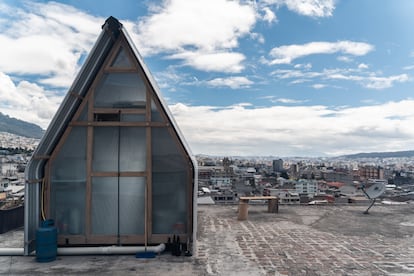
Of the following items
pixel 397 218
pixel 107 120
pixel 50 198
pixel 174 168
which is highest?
pixel 107 120

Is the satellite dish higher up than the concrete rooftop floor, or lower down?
higher up

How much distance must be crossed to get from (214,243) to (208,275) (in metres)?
2.30

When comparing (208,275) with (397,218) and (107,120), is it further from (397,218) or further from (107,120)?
(397,218)

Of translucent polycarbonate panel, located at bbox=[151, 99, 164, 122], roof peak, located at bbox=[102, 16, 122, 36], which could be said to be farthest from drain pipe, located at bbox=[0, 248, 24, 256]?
roof peak, located at bbox=[102, 16, 122, 36]

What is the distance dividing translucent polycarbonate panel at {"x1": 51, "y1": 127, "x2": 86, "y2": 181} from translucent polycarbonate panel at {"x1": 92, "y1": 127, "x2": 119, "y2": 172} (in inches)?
11.6

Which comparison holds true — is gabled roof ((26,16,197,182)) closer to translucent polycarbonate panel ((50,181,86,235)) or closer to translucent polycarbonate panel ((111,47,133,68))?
translucent polycarbonate panel ((111,47,133,68))

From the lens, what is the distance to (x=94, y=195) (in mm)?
7930

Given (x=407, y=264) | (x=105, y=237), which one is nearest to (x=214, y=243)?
(x=105, y=237)

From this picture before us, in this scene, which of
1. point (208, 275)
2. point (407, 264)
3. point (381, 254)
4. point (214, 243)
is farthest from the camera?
point (214, 243)

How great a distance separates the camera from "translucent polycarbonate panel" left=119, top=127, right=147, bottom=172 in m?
8.01

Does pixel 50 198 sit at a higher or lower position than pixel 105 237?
higher

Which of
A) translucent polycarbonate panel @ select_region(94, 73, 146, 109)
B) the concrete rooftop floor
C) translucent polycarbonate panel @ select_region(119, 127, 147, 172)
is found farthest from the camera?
translucent polycarbonate panel @ select_region(94, 73, 146, 109)

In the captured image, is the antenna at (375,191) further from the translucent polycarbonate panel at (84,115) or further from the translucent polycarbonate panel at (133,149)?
the translucent polycarbonate panel at (84,115)

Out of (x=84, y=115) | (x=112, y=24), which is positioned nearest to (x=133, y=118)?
(x=84, y=115)
